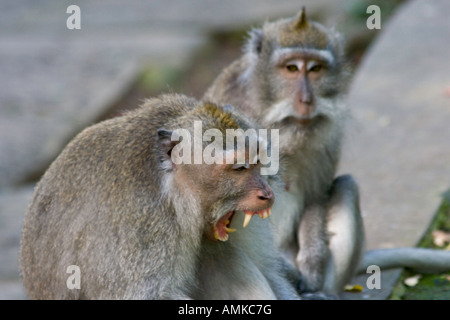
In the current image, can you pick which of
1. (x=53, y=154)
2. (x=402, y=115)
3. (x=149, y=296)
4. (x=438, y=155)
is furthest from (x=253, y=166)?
(x=53, y=154)

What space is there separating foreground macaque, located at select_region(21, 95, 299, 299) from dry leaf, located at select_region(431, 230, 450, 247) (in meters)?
2.32

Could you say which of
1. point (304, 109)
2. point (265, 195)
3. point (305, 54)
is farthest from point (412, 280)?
point (265, 195)

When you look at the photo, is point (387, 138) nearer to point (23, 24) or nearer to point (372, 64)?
point (372, 64)

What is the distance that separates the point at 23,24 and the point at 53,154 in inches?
224

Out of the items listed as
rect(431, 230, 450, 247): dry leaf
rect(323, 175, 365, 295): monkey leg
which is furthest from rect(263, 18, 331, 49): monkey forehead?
rect(431, 230, 450, 247): dry leaf

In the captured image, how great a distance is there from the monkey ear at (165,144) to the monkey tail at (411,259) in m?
2.50

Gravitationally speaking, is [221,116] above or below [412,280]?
above

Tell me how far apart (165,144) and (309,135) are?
1.97 meters

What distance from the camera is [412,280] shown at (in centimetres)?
657

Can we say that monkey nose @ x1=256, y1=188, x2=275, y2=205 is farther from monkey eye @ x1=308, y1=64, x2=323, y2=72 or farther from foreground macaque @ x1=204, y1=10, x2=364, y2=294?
monkey eye @ x1=308, y1=64, x2=323, y2=72

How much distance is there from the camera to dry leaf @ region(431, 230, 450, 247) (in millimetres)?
7035

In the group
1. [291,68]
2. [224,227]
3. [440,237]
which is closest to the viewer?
[224,227]

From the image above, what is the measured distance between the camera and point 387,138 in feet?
29.9

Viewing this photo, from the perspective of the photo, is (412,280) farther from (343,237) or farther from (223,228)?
(223,228)
